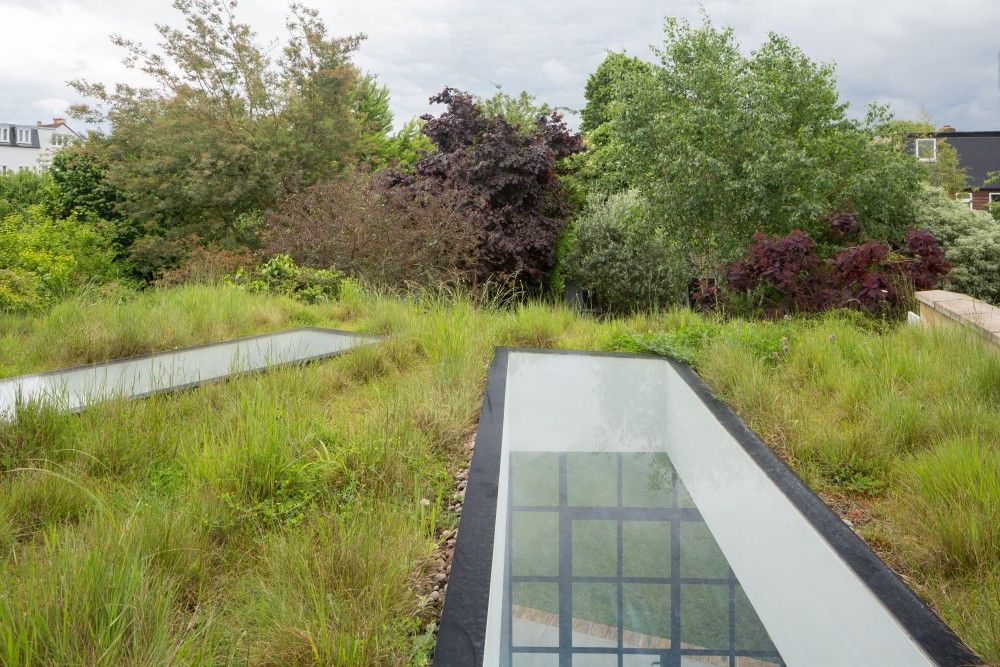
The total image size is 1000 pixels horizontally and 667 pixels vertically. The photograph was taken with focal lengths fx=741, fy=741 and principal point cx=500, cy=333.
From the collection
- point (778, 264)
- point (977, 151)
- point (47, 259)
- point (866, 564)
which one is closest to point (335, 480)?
point (866, 564)

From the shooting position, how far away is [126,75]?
48.6 feet

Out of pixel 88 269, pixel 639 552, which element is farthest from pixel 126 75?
pixel 639 552

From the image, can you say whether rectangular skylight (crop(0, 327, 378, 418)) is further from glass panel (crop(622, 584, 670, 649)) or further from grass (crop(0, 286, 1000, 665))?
glass panel (crop(622, 584, 670, 649))

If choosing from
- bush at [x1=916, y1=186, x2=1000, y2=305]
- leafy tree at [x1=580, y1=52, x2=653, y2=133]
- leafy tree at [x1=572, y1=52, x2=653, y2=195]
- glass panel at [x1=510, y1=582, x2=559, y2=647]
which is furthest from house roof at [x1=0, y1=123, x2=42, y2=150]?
glass panel at [x1=510, y1=582, x2=559, y2=647]

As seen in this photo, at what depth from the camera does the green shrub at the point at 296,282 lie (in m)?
8.02

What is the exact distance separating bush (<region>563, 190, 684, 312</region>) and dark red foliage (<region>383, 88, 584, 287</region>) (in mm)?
523

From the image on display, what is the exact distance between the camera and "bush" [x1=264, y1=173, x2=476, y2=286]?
8.91 metres

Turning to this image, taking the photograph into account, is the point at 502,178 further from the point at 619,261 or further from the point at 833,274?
the point at 833,274

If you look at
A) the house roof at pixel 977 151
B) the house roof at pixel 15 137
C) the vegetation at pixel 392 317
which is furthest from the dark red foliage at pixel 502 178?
the house roof at pixel 15 137

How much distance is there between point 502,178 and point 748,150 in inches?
166

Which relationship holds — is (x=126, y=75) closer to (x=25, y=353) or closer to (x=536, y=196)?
(x=536, y=196)

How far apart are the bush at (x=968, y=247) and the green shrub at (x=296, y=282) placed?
8043mm

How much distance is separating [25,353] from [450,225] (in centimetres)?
538

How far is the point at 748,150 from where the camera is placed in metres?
10.1
